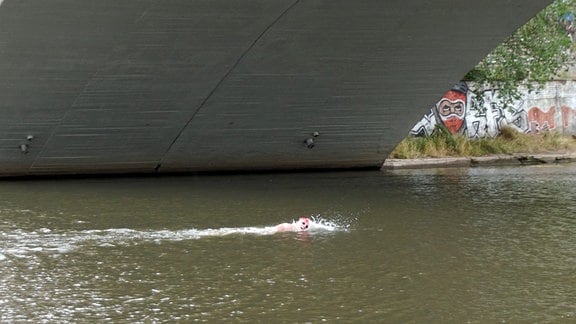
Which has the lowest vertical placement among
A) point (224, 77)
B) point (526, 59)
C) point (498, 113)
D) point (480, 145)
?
point (480, 145)

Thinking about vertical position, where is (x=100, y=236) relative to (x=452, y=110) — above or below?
below

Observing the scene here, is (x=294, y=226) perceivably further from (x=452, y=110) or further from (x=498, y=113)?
(x=498, y=113)

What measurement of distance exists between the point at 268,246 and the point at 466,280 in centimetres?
265

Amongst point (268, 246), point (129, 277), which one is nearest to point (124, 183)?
point (268, 246)

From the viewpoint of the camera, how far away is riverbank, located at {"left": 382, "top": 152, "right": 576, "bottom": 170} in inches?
854

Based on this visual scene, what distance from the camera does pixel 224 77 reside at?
17.2 metres

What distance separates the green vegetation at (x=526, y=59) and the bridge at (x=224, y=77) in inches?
195

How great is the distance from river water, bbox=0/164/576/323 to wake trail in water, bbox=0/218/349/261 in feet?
0.08

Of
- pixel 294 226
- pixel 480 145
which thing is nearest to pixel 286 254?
pixel 294 226

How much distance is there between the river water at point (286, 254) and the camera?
787 cm

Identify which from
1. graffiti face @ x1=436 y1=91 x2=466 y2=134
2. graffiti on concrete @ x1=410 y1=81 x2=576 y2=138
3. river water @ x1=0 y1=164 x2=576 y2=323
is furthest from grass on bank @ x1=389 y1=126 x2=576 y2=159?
river water @ x1=0 y1=164 x2=576 y2=323

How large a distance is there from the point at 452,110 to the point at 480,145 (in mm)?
1282

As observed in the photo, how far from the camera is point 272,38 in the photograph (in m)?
16.1

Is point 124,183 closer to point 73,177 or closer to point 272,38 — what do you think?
point 73,177
